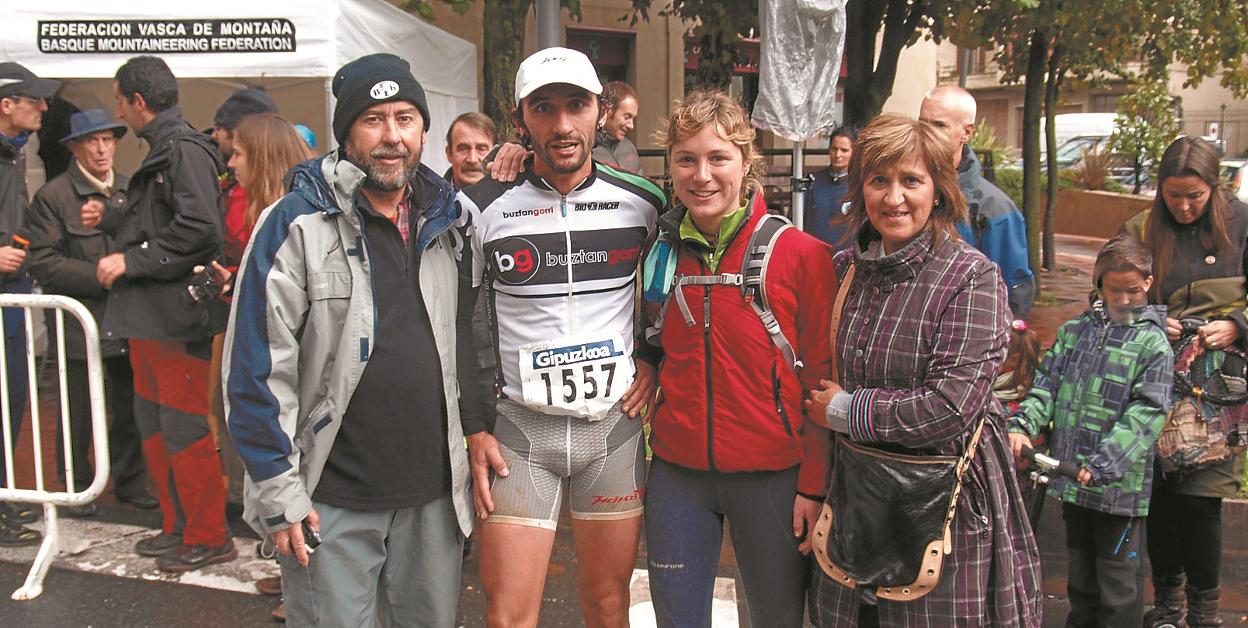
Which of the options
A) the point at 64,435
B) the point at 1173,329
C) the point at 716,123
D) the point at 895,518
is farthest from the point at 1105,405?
the point at 64,435

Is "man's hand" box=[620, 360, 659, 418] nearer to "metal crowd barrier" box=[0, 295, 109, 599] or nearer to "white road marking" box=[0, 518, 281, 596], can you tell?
"white road marking" box=[0, 518, 281, 596]

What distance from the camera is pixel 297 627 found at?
9.00 feet

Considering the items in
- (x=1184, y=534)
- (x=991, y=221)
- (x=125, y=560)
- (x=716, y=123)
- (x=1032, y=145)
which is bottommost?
(x=125, y=560)

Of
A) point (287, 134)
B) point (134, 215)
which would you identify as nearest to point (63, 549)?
point (134, 215)

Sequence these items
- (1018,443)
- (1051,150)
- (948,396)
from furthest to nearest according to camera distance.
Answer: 1. (1051,150)
2. (1018,443)
3. (948,396)

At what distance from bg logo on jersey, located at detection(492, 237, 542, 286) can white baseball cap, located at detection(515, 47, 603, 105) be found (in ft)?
1.37

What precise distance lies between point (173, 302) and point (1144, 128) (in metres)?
17.6

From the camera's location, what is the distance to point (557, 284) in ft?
9.46

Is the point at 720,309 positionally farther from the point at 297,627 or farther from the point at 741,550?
the point at 297,627

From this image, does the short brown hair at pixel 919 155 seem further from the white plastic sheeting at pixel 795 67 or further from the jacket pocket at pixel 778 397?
the white plastic sheeting at pixel 795 67

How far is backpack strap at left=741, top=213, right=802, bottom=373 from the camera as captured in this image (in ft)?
9.02

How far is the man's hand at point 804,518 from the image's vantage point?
2.74 metres

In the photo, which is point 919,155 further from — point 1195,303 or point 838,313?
point 1195,303

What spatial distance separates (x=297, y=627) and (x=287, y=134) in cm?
227
